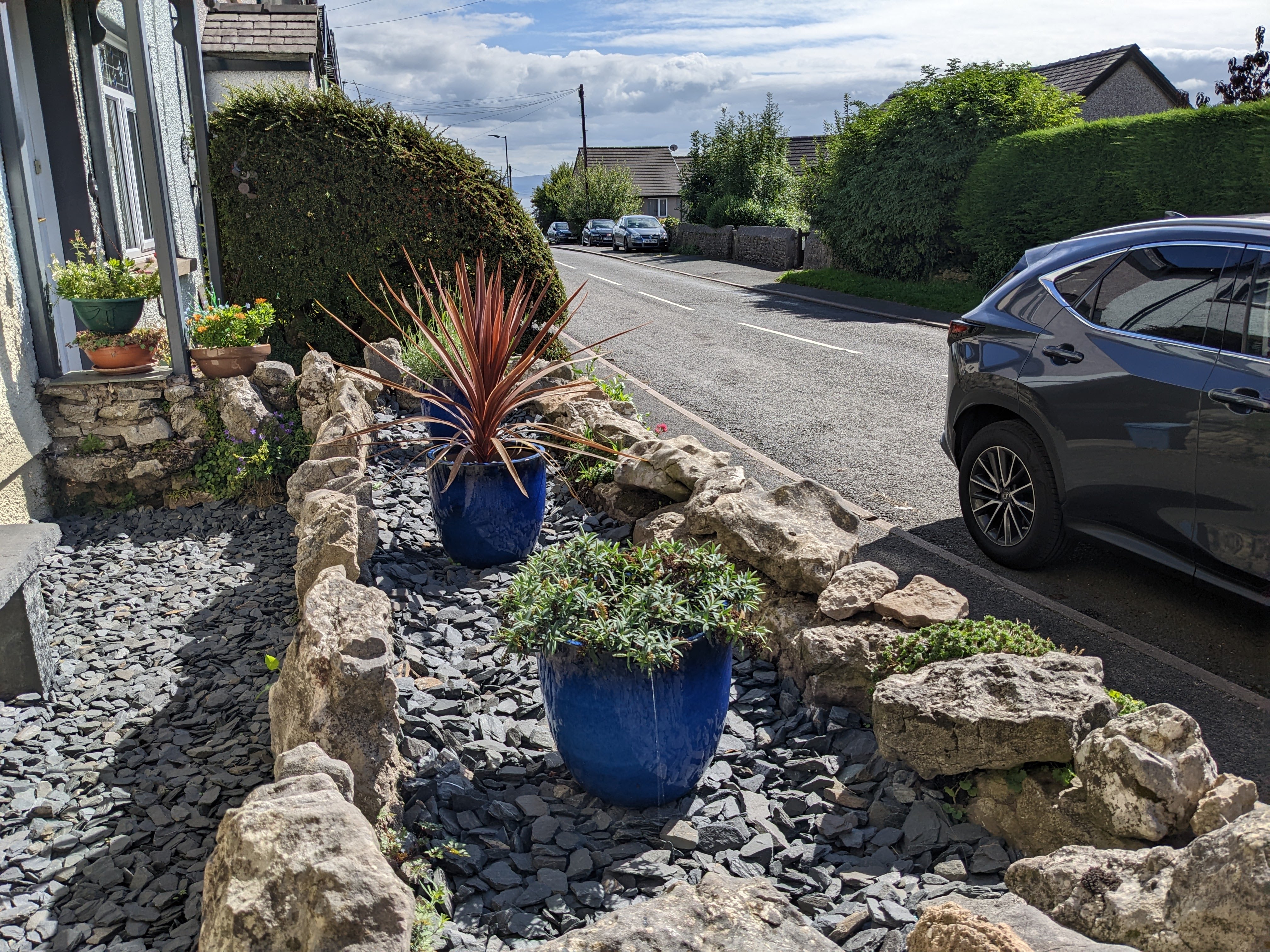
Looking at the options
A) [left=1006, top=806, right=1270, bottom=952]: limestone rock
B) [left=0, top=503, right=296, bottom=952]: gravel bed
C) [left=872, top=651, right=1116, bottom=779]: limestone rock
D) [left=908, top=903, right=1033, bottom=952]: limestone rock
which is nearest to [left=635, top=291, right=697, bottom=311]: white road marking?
[left=0, top=503, right=296, bottom=952]: gravel bed

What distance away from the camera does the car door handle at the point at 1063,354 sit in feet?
15.4

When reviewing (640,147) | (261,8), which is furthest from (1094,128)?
(640,147)

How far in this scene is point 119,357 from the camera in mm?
6645

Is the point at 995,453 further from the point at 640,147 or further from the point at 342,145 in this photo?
the point at 640,147

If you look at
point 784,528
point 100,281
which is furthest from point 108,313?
point 784,528

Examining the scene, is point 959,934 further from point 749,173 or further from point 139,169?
point 749,173

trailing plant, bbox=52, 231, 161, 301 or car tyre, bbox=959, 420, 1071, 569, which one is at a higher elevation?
trailing plant, bbox=52, 231, 161, 301

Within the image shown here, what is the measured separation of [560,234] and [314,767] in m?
47.5

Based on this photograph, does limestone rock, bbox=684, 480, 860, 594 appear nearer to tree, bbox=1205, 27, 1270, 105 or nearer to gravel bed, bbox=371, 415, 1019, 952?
gravel bed, bbox=371, 415, 1019, 952

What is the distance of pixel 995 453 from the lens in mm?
5211

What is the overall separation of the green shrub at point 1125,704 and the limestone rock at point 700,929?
1.81 metres

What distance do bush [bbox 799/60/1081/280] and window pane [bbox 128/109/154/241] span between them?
13930mm

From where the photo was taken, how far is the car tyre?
194 inches

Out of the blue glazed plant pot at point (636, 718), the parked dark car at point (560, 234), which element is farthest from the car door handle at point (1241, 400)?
the parked dark car at point (560, 234)
